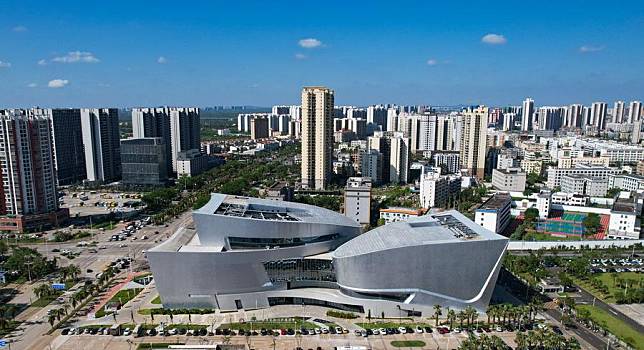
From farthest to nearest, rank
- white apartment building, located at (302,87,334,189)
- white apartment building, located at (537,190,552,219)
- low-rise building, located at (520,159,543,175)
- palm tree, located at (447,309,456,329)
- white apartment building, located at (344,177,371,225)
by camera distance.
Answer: low-rise building, located at (520,159,543,175) < white apartment building, located at (302,87,334,189) < white apartment building, located at (537,190,552,219) < white apartment building, located at (344,177,371,225) < palm tree, located at (447,309,456,329)

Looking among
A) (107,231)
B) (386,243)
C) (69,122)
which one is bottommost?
(107,231)

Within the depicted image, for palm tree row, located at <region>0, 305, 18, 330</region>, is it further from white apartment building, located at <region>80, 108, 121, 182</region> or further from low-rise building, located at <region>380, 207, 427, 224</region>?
white apartment building, located at <region>80, 108, 121, 182</region>

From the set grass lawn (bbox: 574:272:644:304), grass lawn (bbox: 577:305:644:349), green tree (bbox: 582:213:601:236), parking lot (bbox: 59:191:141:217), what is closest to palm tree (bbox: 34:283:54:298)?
parking lot (bbox: 59:191:141:217)

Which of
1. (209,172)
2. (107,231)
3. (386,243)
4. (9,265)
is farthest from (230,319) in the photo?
(209,172)

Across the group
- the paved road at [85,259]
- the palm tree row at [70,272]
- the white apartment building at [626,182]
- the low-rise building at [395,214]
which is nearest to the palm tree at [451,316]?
the paved road at [85,259]

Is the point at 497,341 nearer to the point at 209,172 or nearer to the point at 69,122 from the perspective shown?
the point at 209,172

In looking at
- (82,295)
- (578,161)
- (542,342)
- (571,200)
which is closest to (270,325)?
(82,295)
